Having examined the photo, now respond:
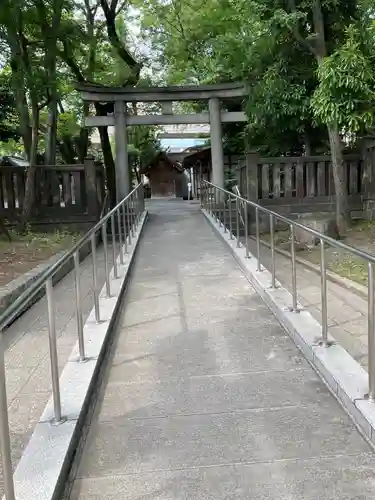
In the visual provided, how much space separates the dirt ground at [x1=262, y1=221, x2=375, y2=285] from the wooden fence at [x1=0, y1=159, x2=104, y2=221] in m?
4.25

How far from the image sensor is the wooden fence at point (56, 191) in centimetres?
1076

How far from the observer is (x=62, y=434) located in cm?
263

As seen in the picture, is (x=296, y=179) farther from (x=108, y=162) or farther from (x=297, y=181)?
(x=108, y=162)

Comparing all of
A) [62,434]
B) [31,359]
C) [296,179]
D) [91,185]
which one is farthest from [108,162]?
[62,434]

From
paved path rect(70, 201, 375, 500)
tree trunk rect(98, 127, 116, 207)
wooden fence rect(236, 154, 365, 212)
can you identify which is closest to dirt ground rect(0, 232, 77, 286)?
paved path rect(70, 201, 375, 500)

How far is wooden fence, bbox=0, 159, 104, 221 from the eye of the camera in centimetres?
1076

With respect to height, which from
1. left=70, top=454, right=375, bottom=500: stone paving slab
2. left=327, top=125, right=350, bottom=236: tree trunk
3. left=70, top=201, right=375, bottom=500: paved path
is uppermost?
left=327, top=125, right=350, bottom=236: tree trunk

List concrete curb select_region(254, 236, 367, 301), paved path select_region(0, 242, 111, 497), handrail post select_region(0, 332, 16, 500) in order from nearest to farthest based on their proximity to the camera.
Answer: handrail post select_region(0, 332, 16, 500) → paved path select_region(0, 242, 111, 497) → concrete curb select_region(254, 236, 367, 301)

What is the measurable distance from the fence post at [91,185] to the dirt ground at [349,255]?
4.07m

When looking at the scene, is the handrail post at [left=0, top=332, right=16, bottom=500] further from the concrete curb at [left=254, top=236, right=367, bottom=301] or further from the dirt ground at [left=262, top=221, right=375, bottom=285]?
the concrete curb at [left=254, top=236, right=367, bottom=301]

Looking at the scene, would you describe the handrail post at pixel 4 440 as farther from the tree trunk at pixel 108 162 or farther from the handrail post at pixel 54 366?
the tree trunk at pixel 108 162

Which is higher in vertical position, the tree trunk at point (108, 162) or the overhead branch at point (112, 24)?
the overhead branch at point (112, 24)

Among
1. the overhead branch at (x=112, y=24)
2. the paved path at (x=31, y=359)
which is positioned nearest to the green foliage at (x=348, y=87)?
the paved path at (x=31, y=359)

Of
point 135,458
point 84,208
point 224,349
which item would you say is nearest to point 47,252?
point 84,208
